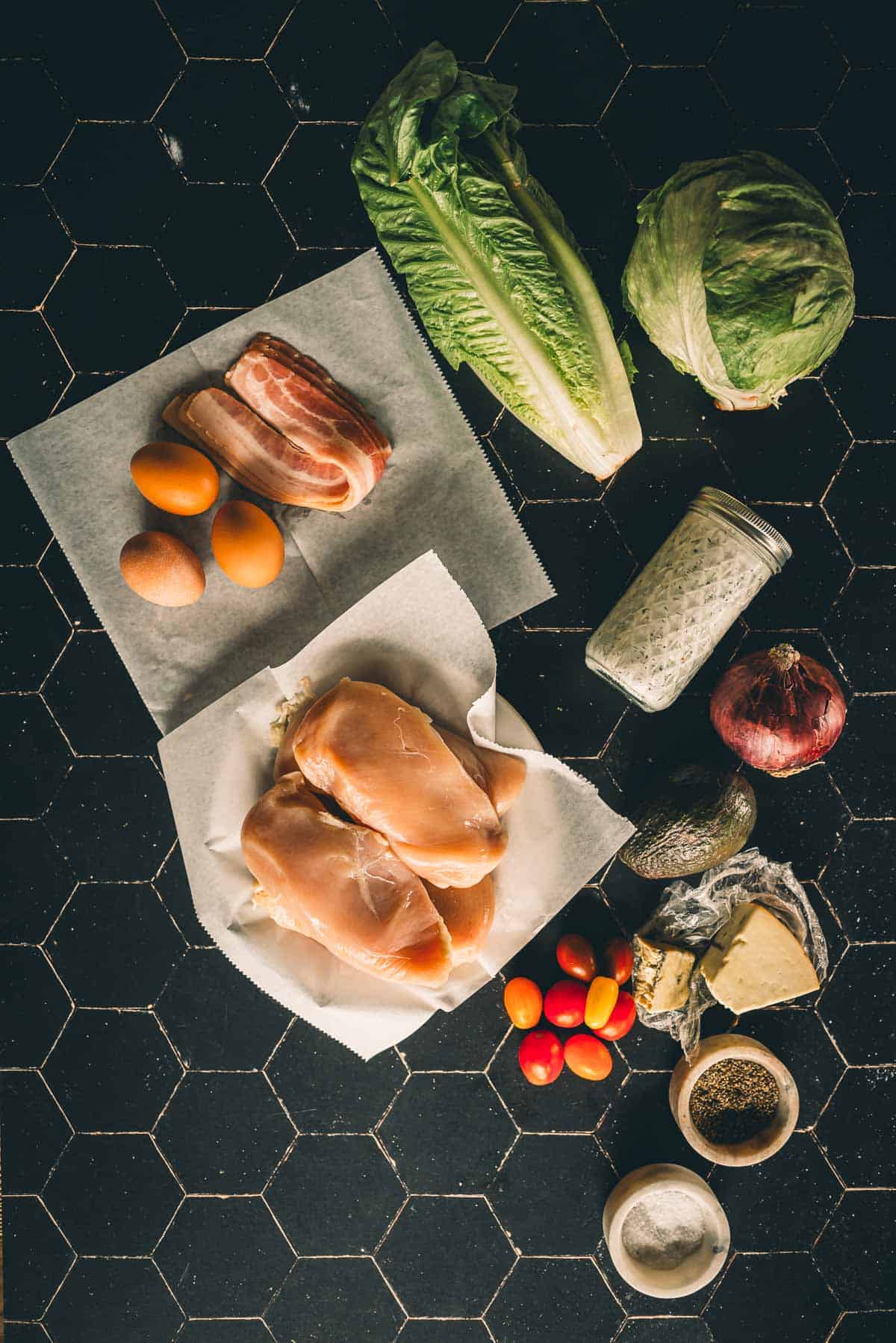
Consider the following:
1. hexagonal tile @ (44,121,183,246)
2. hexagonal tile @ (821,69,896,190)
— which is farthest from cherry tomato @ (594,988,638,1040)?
hexagonal tile @ (44,121,183,246)

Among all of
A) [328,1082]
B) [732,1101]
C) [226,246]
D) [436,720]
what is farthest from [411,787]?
[226,246]

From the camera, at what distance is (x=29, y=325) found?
172 centimetres

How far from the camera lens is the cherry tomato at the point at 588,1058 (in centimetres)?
166

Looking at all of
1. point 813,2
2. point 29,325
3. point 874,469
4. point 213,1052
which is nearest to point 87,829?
point 213,1052

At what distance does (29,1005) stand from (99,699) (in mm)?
656

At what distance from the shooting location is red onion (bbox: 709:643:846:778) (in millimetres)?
1540

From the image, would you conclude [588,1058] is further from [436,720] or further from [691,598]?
[691,598]

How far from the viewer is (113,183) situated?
171cm

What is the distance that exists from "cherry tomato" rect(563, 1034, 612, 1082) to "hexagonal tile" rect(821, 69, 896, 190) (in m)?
1.77

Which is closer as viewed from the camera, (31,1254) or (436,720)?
(436,720)

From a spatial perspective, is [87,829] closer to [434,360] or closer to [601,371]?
[434,360]

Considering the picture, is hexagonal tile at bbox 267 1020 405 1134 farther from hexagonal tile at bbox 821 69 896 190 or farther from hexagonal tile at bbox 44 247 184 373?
hexagonal tile at bbox 821 69 896 190

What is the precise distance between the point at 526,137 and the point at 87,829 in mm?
1645

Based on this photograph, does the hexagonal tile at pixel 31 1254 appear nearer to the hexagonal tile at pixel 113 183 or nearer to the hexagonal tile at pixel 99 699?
the hexagonal tile at pixel 99 699
